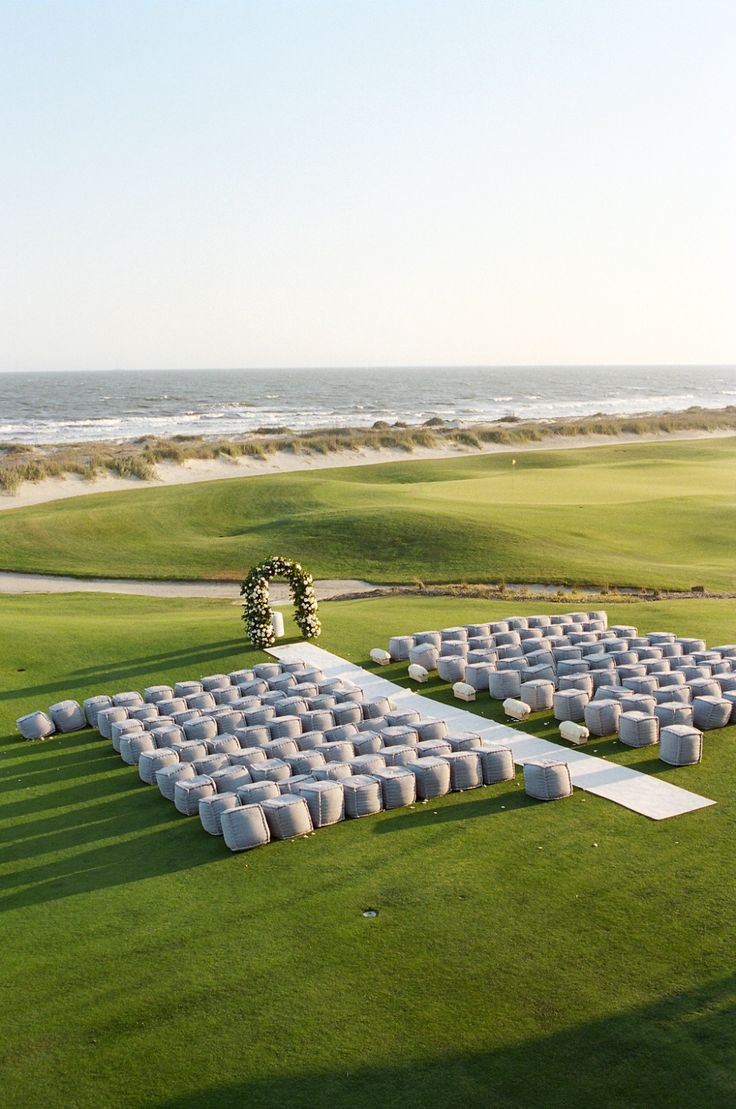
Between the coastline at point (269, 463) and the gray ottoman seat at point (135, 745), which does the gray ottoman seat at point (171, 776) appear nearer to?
the gray ottoman seat at point (135, 745)

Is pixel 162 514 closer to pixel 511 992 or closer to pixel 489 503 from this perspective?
pixel 489 503

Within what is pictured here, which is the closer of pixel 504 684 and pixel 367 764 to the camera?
pixel 367 764

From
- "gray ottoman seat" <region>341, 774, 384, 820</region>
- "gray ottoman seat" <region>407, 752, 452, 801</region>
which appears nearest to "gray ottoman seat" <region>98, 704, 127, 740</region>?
"gray ottoman seat" <region>341, 774, 384, 820</region>

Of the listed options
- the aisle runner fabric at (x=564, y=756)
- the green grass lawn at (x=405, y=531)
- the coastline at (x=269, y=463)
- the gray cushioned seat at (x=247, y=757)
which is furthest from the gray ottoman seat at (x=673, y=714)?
the coastline at (x=269, y=463)

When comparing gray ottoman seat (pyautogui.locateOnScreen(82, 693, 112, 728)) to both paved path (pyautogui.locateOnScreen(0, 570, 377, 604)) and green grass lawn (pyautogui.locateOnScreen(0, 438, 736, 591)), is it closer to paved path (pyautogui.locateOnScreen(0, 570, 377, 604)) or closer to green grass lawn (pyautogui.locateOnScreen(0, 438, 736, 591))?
paved path (pyautogui.locateOnScreen(0, 570, 377, 604))

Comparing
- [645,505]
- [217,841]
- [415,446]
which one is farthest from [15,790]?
[415,446]

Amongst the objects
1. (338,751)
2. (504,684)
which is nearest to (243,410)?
(504,684)

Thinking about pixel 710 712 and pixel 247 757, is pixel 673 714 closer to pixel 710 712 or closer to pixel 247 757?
pixel 710 712
